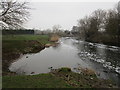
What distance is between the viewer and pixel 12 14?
69.3 ft

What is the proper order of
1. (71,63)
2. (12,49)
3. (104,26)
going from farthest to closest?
(104,26), (12,49), (71,63)

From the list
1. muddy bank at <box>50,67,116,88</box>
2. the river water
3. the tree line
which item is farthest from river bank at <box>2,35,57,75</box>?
the tree line

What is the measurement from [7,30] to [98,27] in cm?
4870

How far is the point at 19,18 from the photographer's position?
70.1 feet

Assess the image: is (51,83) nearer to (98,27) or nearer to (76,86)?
(76,86)

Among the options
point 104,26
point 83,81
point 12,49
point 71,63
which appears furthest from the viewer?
point 104,26

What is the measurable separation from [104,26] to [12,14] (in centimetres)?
4283

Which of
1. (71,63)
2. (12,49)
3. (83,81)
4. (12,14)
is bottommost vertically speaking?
(71,63)

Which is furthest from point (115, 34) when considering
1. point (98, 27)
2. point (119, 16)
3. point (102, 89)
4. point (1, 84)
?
point (1, 84)

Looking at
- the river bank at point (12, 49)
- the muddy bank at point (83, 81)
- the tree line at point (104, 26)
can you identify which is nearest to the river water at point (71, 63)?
the river bank at point (12, 49)

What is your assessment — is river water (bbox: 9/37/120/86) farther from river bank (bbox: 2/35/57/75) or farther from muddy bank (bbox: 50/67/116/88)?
muddy bank (bbox: 50/67/116/88)

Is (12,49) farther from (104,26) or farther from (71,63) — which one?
(104,26)

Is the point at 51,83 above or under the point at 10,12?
under

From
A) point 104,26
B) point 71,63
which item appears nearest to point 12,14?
point 71,63
